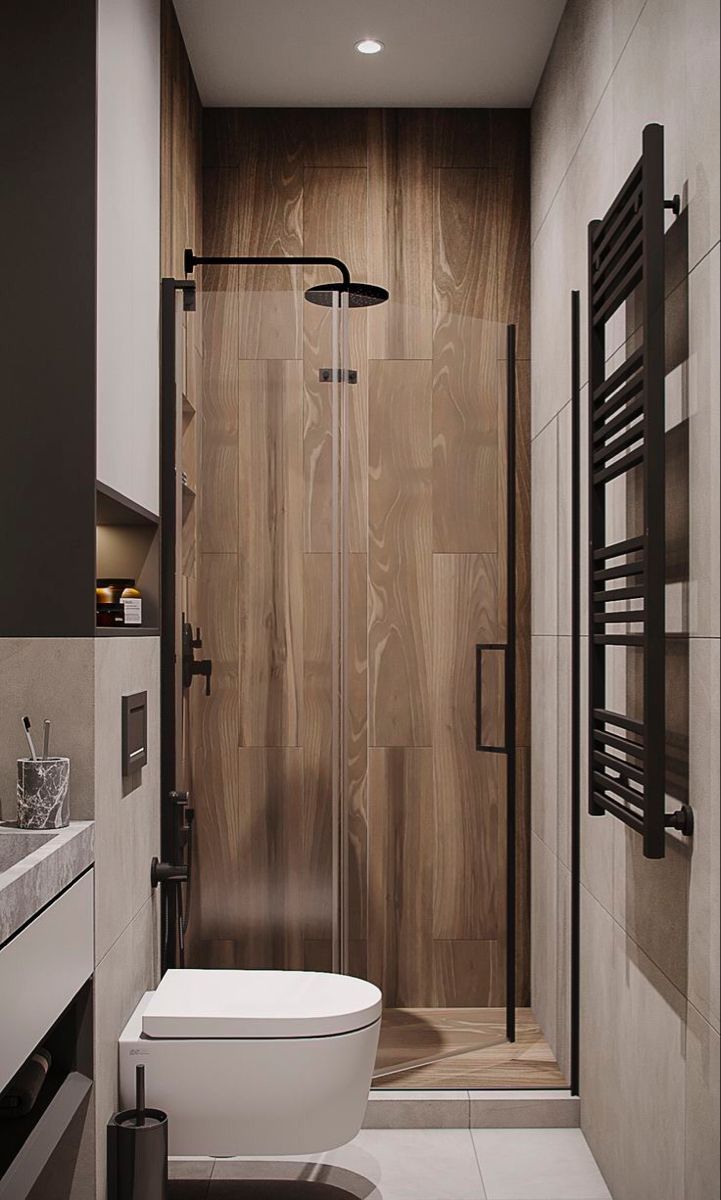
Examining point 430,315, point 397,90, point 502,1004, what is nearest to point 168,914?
point 502,1004

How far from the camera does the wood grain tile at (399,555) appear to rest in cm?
274

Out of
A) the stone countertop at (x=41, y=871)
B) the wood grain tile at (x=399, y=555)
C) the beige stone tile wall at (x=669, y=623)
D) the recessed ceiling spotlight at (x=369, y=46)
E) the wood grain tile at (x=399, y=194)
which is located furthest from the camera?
the wood grain tile at (x=399, y=194)

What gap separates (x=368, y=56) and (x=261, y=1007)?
2540mm

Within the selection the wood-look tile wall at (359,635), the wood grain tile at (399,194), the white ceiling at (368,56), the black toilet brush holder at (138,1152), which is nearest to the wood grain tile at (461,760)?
the wood-look tile wall at (359,635)

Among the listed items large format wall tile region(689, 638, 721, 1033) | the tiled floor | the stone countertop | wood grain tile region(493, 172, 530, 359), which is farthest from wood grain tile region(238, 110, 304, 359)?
the tiled floor

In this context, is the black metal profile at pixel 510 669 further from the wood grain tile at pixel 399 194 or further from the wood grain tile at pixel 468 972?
the wood grain tile at pixel 399 194

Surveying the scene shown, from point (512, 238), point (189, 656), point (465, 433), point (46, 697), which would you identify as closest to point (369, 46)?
point (512, 238)

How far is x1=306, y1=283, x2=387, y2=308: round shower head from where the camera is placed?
106 inches

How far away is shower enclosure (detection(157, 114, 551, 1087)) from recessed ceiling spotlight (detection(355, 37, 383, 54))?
837mm

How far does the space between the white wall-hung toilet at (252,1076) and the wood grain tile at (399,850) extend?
1.81 ft

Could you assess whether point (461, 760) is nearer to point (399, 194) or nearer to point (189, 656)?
point (189, 656)

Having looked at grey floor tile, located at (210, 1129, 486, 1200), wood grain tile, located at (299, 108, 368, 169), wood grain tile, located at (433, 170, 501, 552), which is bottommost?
grey floor tile, located at (210, 1129, 486, 1200)

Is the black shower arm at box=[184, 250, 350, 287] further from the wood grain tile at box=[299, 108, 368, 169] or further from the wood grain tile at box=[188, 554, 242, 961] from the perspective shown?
the wood grain tile at box=[299, 108, 368, 169]

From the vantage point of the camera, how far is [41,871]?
5.60 ft
